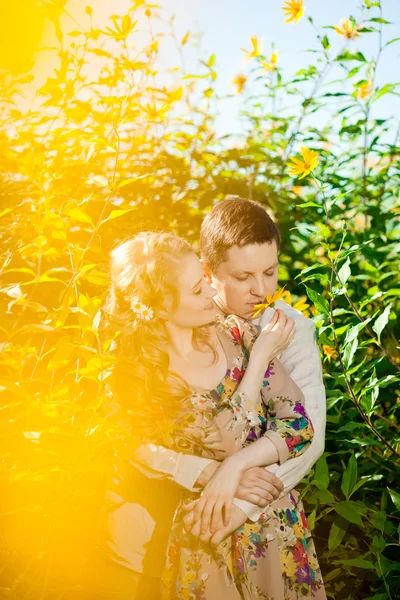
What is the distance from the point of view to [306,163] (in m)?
1.64

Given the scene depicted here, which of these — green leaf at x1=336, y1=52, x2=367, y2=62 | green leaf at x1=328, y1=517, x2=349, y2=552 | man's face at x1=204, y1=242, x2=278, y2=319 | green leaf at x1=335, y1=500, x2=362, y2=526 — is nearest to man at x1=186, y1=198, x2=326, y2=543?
man's face at x1=204, y1=242, x2=278, y2=319

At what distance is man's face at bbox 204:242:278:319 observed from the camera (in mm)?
1688

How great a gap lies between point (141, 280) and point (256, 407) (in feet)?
1.42

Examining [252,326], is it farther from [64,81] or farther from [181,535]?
[64,81]

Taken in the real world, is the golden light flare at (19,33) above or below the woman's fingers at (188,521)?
above

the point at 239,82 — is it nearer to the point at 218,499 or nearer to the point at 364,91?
the point at 364,91

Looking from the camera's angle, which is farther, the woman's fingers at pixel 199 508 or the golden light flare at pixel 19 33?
the golden light flare at pixel 19 33

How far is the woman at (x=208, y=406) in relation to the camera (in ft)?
4.78

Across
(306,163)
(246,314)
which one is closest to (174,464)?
(246,314)

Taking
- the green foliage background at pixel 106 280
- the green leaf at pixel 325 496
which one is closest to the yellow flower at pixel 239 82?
the green foliage background at pixel 106 280

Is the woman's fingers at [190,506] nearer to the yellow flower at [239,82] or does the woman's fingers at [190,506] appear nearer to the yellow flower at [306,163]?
the yellow flower at [306,163]

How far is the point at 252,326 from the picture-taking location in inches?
67.1

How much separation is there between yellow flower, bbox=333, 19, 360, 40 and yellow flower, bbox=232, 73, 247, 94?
0.63 meters

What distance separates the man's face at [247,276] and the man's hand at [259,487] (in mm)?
460
